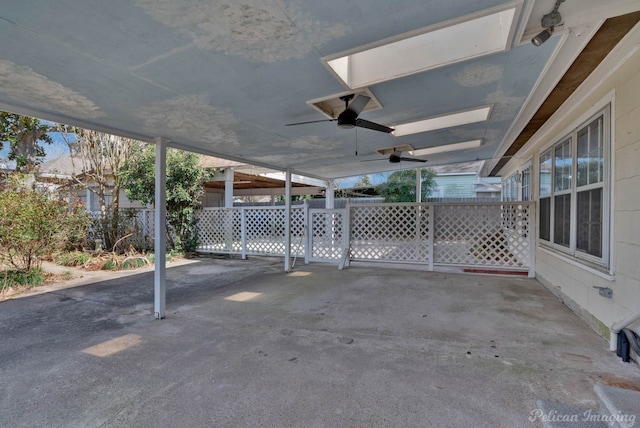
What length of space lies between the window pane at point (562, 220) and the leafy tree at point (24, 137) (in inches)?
488

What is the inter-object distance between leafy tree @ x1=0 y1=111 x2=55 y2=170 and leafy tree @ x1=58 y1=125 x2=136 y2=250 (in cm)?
166

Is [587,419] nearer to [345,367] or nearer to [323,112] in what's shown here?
[345,367]

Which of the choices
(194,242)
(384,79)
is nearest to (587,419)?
(384,79)

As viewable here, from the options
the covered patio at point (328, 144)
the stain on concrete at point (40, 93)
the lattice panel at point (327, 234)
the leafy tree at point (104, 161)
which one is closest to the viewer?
the covered patio at point (328, 144)

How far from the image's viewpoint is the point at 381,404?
207 centimetres

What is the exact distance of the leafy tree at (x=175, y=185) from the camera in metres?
8.12

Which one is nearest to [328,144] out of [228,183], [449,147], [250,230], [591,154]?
[449,147]

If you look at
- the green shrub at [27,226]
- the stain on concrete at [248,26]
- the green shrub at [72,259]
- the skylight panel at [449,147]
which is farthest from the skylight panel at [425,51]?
the green shrub at [72,259]

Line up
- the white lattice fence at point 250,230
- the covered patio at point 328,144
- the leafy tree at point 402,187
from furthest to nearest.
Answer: the leafy tree at point 402,187 < the white lattice fence at point 250,230 < the covered patio at point 328,144

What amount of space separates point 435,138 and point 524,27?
3406mm

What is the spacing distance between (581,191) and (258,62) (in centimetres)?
392

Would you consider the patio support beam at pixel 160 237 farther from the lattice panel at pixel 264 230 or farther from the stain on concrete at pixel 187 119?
the lattice panel at pixel 264 230

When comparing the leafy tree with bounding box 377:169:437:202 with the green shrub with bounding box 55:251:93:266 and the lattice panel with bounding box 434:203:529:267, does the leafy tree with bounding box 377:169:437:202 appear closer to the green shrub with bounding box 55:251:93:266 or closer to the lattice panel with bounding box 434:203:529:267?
the lattice panel with bounding box 434:203:529:267

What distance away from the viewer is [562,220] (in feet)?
14.8
